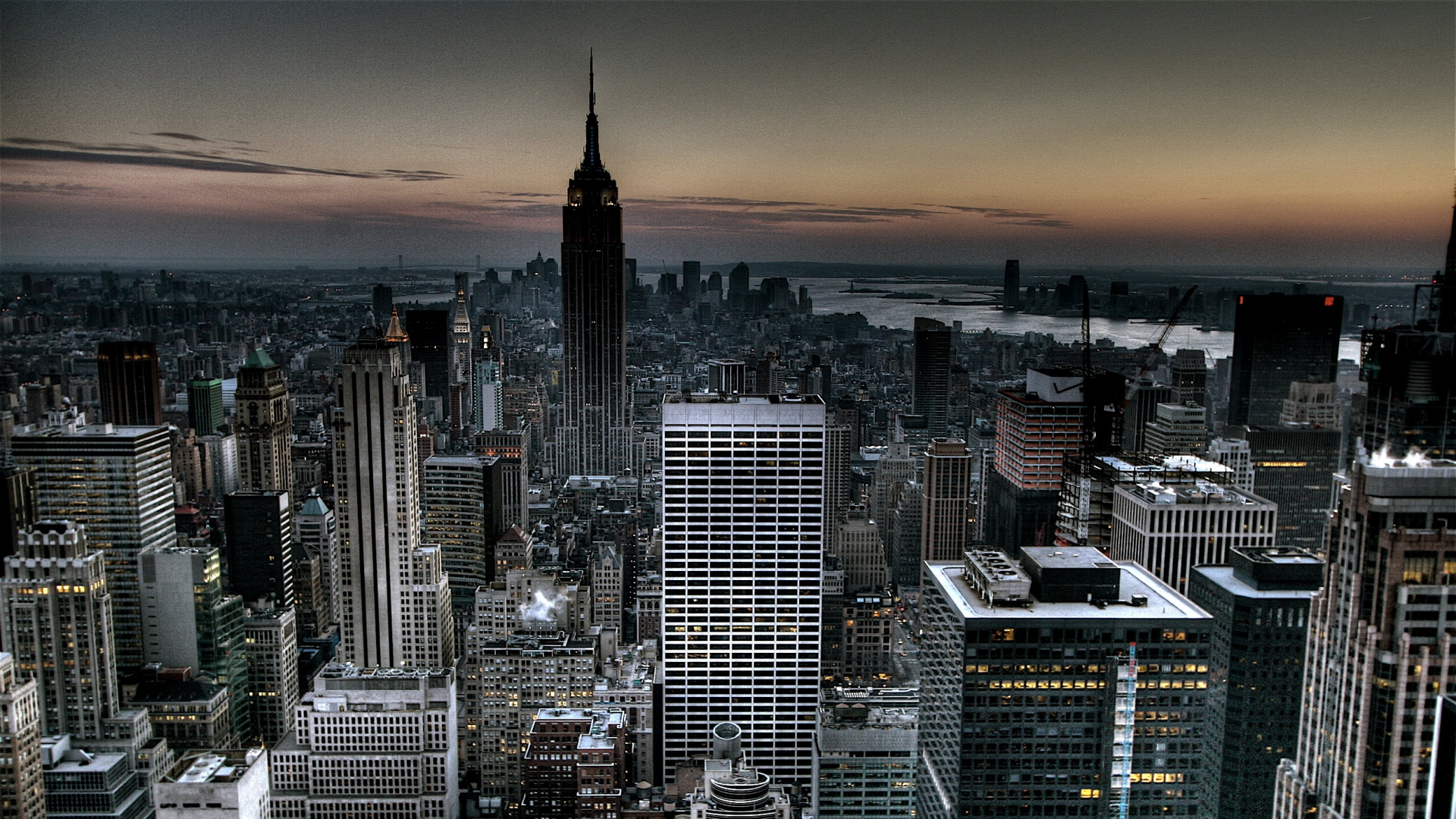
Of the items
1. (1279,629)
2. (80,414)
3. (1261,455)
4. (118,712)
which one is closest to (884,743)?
(1279,629)

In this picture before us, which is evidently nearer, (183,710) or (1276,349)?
(1276,349)

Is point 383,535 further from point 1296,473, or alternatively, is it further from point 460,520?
point 1296,473

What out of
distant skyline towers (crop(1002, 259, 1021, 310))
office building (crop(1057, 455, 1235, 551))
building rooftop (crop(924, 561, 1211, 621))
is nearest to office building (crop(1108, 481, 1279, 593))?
office building (crop(1057, 455, 1235, 551))

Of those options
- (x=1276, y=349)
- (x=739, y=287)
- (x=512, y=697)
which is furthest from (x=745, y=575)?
(x=1276, y=349)

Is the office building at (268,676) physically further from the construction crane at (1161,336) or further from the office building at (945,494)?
the construction crane at (1161,336)

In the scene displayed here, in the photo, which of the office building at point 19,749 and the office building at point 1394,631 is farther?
the office building at point 19,749

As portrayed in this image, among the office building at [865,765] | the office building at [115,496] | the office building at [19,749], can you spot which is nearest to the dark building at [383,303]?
the office building at [115,496]

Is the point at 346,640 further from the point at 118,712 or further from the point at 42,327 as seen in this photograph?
the point at 42,327
